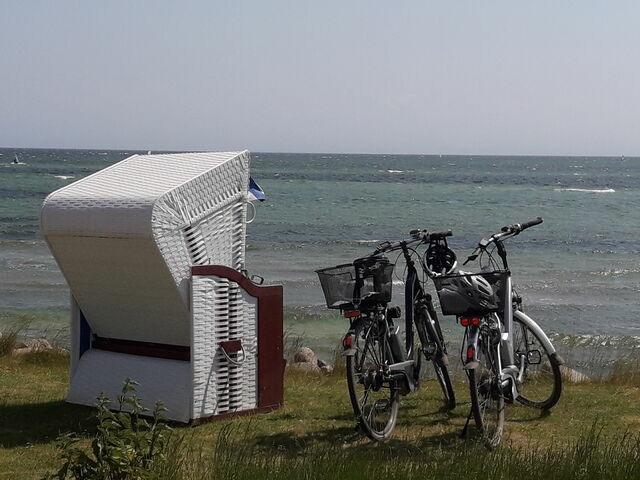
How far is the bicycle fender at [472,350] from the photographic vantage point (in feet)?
20.9

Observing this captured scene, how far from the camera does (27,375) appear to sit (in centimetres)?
955

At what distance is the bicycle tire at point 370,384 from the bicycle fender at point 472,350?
592 mm

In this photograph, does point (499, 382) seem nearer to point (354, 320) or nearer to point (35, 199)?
point (354, 320)

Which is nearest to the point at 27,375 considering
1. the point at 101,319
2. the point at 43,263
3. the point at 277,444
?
the point at 101,319

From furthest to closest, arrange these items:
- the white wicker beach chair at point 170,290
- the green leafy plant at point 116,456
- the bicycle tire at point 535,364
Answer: the bicycle tire at point 535,364 < the white wicker beach chair at point 170,290 < the green leafy plant at point 116,456

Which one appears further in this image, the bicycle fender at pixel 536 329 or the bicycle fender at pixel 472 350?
the bicycle fender at pixel 536 329

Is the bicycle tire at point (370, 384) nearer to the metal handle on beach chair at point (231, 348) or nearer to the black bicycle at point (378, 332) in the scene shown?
the black bicycle at point (378, 332)

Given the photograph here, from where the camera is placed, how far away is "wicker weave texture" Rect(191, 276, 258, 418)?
23.6 feet

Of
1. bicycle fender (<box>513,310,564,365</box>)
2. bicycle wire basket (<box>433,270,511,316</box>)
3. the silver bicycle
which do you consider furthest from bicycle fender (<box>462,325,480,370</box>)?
bicycle fender (<box>513,310,564,365</box>)

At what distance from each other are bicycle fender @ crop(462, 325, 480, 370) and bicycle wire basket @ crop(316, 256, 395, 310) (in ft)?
2.03

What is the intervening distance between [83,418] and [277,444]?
165cm

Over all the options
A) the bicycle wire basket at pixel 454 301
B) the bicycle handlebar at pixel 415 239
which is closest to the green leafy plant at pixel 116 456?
the bicycle wire basket at pixel 454 301

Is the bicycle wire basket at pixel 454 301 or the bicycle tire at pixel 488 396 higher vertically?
the bicycle wire basket at pixel 454 301

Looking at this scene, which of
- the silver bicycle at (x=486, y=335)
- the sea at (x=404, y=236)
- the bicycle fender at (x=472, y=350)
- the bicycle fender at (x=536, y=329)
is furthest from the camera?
the sea at (x=404, y=236)
